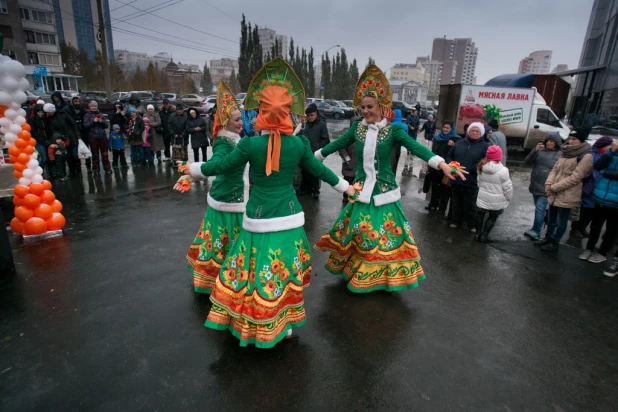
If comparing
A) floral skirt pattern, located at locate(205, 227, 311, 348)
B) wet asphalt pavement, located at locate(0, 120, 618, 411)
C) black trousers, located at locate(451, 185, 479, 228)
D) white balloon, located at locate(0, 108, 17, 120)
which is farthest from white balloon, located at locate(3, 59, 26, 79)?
black trousers, located at locate(451, 185, 479, 228)

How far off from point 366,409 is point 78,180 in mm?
8632

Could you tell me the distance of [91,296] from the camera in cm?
381

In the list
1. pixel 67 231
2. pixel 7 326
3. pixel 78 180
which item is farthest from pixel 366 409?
pixel 78 180

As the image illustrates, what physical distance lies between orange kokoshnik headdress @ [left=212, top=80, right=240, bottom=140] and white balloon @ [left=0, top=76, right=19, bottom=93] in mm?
3454

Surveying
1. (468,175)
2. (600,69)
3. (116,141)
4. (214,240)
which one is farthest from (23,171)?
(600,69)

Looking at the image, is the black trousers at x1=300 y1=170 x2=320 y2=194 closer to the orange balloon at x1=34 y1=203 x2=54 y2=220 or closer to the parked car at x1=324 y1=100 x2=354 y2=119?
the orange balloon at x1=34 y1=203 x2=54 y2=220

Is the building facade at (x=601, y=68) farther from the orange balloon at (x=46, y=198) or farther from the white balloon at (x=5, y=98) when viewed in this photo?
the white balloon at (x=5, y=98)

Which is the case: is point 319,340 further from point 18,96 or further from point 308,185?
point 18,96

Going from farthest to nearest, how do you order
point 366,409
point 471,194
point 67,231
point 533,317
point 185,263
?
point 471,194
point 67,231
point 185,263
point 533,317
point 366,409

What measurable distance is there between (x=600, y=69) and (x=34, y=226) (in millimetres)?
32425

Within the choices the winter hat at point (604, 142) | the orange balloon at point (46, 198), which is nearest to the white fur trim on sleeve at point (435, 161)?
the winter hat at point (604, 142)

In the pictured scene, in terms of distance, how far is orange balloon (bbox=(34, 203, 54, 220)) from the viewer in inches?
207

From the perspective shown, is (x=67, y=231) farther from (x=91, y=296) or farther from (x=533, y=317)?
(x=533, y=317)

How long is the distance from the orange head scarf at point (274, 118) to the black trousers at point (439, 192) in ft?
15.5
